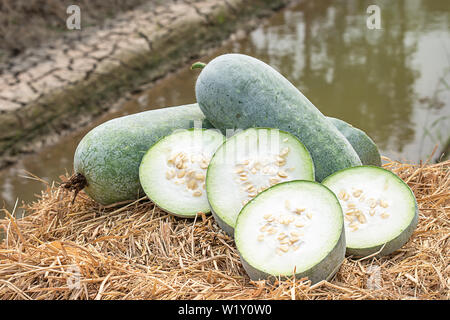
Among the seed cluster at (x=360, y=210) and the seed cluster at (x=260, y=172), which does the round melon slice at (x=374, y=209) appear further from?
the seed cluster at (x=260, y=172)

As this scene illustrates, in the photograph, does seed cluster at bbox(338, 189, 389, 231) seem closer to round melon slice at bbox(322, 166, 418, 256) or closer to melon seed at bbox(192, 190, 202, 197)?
round melon slice at bbox(322, 166, 418, 256)

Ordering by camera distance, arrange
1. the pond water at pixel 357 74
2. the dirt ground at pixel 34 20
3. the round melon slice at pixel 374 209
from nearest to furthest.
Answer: the round melon slice at pixel 374 209
the pond water at pixel 357 74
the dirt ground at pixel 34 20

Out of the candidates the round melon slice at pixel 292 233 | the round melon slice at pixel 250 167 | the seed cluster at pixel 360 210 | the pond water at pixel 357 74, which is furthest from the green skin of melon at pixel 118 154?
the pond water at pixel 357 74

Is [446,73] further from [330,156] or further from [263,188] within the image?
[263,188]

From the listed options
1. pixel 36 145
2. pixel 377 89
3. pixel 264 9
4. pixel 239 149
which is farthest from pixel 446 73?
pixel 36 145

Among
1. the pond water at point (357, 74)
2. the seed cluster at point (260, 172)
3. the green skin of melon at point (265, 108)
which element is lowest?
the pond water at point (357, 74)
